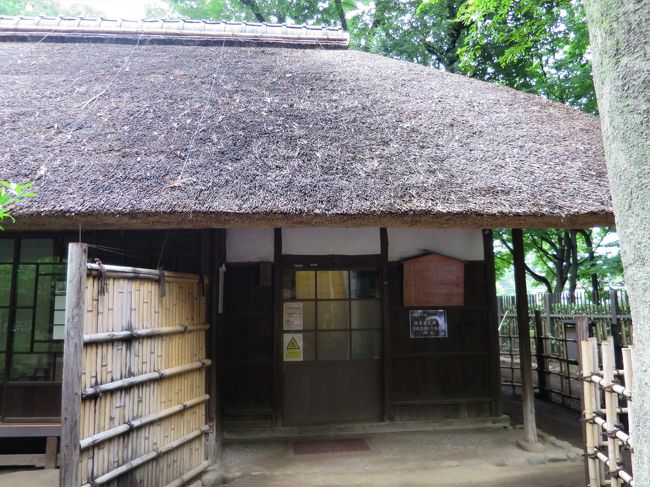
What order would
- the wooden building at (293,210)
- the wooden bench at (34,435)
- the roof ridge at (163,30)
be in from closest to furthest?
the wooden building at (293,210) → the wooden bench at (34,435) → the roof ridge at (163,30)

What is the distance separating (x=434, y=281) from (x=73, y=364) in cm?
389

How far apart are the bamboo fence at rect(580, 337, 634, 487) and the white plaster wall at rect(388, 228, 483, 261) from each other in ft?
7.60

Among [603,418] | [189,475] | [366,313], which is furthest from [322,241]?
[603,418]

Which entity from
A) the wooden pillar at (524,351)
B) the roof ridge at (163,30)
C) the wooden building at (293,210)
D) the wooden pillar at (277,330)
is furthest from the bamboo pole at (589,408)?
the roof ridge at (163,30)

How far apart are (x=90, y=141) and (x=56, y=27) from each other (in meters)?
4.45

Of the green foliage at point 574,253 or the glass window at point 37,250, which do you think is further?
the green foliage at point 574,253

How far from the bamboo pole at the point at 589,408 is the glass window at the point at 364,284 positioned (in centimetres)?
242

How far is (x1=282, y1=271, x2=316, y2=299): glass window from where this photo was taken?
510 cm

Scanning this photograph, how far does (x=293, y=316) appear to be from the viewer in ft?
16.6

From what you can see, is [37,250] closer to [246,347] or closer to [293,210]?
[246,347]

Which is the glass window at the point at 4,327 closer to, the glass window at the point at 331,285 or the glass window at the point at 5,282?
the glass window at the point at 5,282

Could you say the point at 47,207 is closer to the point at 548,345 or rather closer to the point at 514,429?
the point at 514,429

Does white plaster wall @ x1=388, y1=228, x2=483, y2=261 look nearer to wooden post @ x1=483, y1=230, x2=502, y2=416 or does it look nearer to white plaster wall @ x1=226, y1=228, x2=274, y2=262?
wooden post @ x1=483, y1=230, x2=502, y2=416

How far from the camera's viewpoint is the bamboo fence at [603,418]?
278cm
